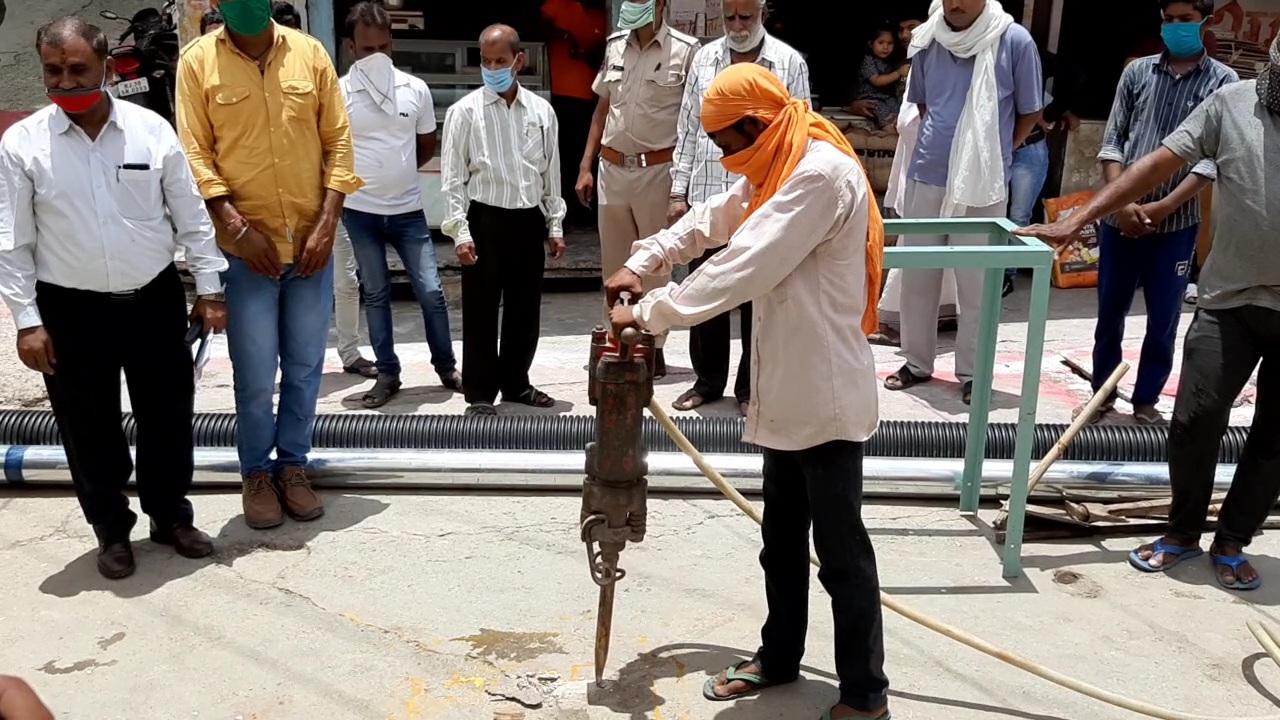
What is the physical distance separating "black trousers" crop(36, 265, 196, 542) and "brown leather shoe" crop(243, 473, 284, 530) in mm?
258

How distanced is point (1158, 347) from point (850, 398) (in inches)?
117

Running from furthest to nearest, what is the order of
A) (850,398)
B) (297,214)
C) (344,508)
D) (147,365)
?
(344,508), (297,214), (147,365), (850,398)

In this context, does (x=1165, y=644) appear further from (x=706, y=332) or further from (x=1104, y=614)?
(x=706, y=332)

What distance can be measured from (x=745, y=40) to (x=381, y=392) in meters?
2.45

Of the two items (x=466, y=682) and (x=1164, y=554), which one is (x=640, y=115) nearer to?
(x=1164, y=554)

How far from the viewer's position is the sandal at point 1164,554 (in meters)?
4.18

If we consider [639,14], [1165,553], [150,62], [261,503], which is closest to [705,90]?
[639,14]

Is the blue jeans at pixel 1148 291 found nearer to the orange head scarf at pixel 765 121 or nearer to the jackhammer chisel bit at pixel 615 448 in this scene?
the orange head scarf at pixel 765 121

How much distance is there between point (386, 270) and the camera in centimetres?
606

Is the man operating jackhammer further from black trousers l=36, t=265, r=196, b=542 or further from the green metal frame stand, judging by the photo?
black trousers l=36, t=265, r=196, b=542

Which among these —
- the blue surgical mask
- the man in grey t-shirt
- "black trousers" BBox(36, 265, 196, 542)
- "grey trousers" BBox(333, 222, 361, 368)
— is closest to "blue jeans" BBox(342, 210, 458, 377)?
"grey trousers" BBox(333, 222, 361, 368)

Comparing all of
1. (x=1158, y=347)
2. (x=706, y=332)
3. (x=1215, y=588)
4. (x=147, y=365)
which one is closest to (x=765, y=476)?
(x=1215, y=588)

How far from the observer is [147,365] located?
398 cm

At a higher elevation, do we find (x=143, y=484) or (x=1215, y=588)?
(x=143, y=484)
